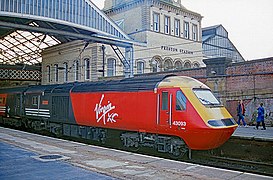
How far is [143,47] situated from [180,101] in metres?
21.2

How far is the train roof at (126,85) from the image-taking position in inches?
484

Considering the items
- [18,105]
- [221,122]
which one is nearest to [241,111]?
[221,122]

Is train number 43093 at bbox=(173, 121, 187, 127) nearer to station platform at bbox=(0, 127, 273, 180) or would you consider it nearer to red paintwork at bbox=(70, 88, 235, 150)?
red paintwork at bbox=(70, 88, 235, 150)

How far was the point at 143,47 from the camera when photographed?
104ft

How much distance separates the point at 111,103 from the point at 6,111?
44.2 feet

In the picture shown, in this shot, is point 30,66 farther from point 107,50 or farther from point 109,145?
point 109,145

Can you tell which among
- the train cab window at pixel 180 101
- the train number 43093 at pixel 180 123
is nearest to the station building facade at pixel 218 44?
the train cab window at pixel 180 101

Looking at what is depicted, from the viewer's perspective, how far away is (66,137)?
18.0m

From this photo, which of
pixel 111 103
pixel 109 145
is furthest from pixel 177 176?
pixel 109 145

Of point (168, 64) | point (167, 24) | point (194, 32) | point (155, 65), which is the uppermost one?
point (167, 24)

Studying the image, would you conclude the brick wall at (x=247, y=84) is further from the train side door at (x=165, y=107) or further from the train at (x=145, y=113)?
the train side door at (x=165, y=107)

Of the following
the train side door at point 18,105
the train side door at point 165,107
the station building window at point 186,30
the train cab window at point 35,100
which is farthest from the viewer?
the station building window at point 186,30

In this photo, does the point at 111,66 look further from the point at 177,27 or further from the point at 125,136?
the point at 125,136

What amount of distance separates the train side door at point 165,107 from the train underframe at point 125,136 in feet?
2.04
